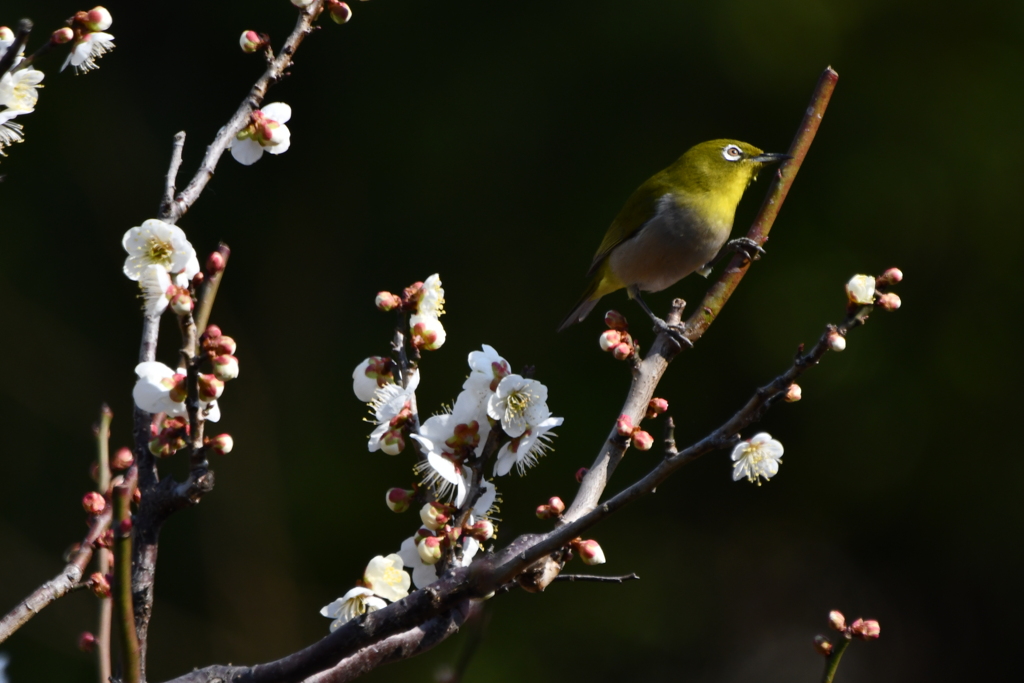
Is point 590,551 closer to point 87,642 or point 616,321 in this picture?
point 616,321

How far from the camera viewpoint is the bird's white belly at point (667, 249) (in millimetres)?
2670

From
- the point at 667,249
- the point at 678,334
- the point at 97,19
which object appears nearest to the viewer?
the point at 97,19

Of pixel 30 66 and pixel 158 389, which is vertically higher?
pixel 30 66

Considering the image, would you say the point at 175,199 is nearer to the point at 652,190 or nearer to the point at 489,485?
the point at 489,485

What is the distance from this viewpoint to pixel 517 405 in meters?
1.02

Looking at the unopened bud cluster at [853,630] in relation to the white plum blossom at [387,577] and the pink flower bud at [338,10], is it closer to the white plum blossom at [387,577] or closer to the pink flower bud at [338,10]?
the white plum blossom at [387,577]

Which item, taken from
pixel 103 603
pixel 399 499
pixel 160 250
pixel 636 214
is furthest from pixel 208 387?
pixel 636 214

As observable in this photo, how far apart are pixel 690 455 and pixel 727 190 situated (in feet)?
7.07

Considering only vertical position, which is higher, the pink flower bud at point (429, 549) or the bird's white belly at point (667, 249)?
the pink flower bud at point (429, 549)

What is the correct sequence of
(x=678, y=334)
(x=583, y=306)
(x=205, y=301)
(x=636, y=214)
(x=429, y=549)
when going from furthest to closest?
(x=583, y=306)
(x=636, y=214)
(x=678, y=334)
(x=429, y=549)
(x=205, y=301)

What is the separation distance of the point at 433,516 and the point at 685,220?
6.25 ft

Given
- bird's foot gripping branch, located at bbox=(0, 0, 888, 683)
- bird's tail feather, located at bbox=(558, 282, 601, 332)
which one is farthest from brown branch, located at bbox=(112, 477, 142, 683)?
bird's tail feather, located at bbox=(558, 282, 601, 332)

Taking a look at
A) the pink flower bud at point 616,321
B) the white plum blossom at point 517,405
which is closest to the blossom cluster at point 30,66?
the white plum blossom at point 517,405

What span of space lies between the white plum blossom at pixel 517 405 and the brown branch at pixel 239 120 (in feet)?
1.21
